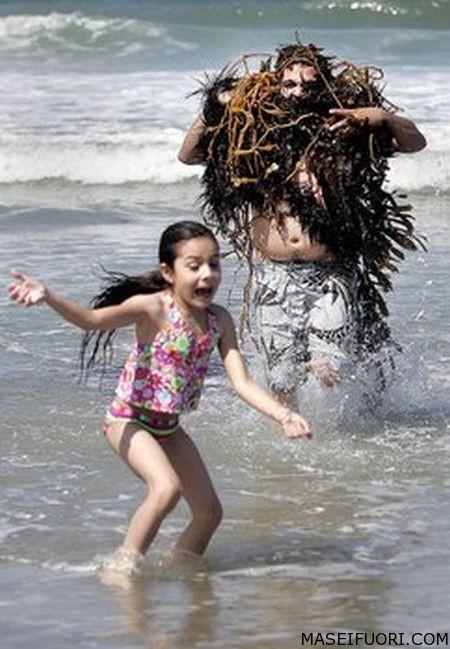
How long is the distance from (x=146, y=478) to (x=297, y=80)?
2489mm

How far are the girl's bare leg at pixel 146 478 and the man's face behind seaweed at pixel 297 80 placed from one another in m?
2.21

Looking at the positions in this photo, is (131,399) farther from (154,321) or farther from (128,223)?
(128,223)

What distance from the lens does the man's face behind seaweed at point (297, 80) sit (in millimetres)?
7898

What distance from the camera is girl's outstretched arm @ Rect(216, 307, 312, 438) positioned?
581 centimetres

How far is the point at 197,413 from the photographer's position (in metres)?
8.33

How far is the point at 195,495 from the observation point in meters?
6.17

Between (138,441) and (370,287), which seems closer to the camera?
(138,441)

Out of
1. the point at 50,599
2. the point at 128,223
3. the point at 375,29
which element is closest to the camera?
the point at 50,599

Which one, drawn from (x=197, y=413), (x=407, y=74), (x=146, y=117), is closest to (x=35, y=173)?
(x=146, y=117)

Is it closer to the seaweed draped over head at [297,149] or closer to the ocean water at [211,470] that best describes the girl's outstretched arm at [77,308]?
the ocean water at [211,470]

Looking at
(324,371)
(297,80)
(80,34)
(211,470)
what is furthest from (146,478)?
(80,34)

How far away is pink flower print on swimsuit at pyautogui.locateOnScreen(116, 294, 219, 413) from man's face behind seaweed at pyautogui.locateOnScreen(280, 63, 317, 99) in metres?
1.89

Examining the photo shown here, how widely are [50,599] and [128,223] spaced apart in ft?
23.5

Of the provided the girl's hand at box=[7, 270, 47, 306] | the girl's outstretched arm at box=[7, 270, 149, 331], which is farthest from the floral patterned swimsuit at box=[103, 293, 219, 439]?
the girl's hand at box=[7, 270, 47, 306]
